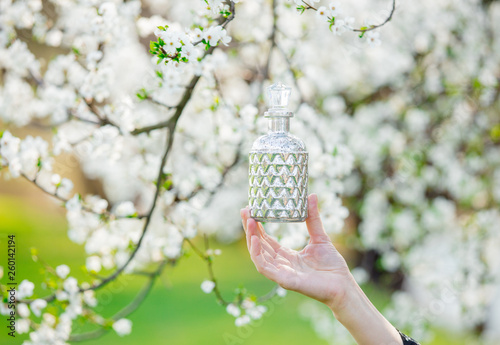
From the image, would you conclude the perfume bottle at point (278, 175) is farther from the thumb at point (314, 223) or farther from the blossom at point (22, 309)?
the blossom at point (22, 309)

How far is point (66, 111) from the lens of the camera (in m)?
3.62

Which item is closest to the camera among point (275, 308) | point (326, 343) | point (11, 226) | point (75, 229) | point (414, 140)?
point (75, 229)

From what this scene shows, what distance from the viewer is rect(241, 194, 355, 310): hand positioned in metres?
2.07

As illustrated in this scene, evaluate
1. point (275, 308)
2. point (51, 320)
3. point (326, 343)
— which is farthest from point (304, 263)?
point (275, 308)

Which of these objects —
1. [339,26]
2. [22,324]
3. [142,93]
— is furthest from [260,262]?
[22,324]

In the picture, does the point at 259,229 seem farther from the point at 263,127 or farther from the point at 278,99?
the point at 263,127

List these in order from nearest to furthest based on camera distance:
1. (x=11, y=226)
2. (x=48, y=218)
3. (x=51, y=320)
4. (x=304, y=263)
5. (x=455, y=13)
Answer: (x=304, y=263)
(x=51, y=320)
(x=455, y=13)
(x=11, y=226)
(x=48, y=218)

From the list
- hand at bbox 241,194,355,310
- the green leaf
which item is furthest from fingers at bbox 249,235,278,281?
the green leaf

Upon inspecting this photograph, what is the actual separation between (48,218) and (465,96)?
12.8 metres

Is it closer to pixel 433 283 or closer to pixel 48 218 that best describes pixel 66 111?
pixel 433 283

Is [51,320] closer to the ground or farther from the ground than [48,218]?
farther from the ground

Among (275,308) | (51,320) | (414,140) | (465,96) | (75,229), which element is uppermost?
(465,96)

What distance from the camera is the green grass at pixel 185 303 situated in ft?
26.3

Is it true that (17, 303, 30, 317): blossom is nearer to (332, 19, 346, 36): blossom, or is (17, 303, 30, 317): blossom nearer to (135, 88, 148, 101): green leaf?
(135, 88, 148, 101): green leaf
